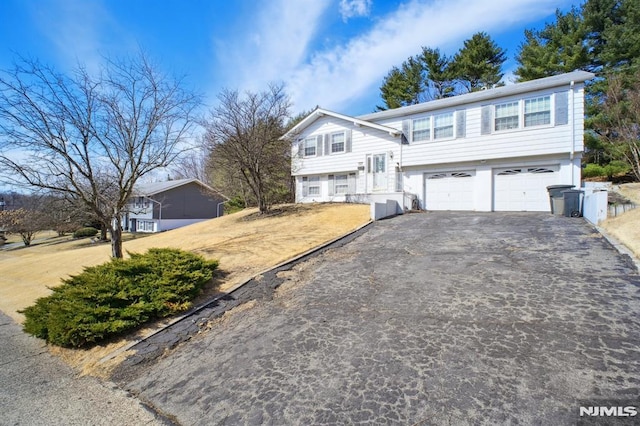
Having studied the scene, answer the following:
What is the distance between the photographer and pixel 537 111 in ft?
46.2

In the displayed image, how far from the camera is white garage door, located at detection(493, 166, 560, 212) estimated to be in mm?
14086

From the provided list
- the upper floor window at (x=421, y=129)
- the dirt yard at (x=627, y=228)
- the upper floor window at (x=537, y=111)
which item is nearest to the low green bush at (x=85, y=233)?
the upper floor window at (x=421, y=129)

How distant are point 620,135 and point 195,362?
1027 inches

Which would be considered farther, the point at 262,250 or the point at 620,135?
the point at 620,135

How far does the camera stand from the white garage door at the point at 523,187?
555 inches

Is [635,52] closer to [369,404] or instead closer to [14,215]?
[369,404]

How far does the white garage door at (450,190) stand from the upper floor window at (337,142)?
5532 millimetres

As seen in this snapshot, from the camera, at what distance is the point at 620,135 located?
19.4m

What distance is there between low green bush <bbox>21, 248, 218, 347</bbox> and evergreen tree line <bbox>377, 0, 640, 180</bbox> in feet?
79.1

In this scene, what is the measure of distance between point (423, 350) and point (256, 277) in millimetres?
4280

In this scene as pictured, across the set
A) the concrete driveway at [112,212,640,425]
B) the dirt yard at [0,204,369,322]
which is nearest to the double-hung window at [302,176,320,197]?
the dirt yard at [0,204,369,322]

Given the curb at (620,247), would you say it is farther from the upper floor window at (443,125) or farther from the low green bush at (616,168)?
the low green bush at (616,168)

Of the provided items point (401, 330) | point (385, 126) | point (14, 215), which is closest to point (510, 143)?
point (385, 126)

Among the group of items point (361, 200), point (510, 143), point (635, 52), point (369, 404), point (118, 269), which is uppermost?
point (635, 52)
